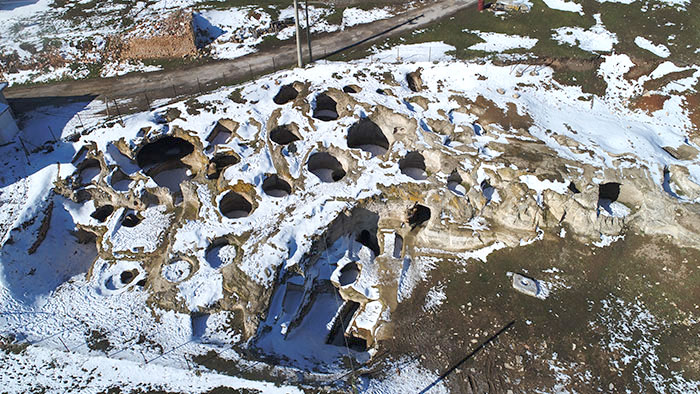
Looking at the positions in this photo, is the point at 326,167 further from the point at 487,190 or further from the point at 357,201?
the point at 487,190

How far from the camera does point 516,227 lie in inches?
1086

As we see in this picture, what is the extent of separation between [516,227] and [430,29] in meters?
25.5

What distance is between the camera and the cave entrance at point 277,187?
31344 millimetres

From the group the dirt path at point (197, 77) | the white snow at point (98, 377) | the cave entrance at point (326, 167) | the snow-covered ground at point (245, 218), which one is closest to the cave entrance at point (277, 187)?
the snow-covered ground at point (245, 218)

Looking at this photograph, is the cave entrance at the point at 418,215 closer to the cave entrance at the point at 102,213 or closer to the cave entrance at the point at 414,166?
the cave entrance at the point at 414,166

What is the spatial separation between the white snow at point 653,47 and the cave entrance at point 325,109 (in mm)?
28182

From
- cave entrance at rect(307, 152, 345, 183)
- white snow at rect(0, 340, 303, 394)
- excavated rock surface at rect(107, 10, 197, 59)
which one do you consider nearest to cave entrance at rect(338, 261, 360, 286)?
cave entrance at rect(307, 152, 345, 183)

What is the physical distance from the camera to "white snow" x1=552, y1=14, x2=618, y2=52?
4125 cm

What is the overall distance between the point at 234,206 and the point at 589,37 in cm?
3566

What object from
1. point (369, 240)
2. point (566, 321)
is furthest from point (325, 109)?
point (566, 321)

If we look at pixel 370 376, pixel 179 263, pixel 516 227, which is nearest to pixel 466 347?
pixel 370 376

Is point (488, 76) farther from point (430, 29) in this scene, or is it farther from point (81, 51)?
point (81, 51)

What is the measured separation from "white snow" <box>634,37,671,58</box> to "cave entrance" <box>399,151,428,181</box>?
81.3ft

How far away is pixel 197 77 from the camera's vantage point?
133 ft
